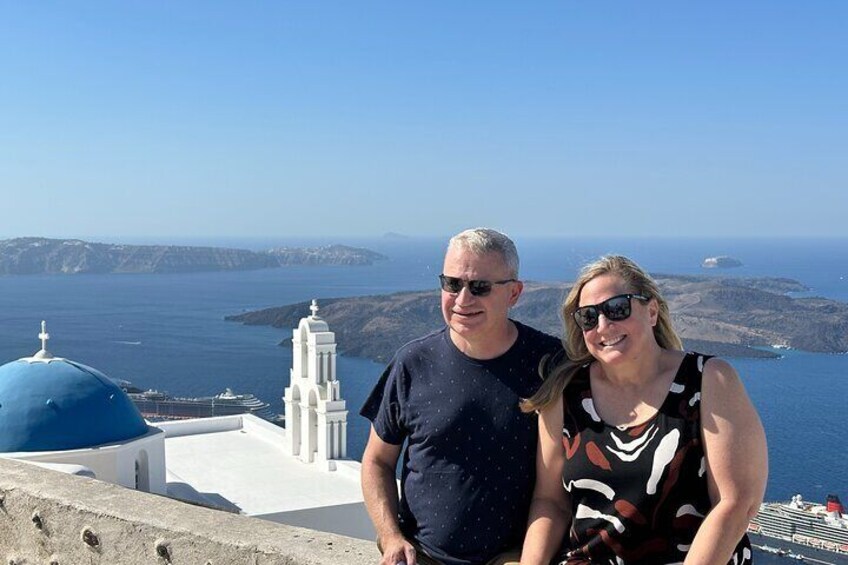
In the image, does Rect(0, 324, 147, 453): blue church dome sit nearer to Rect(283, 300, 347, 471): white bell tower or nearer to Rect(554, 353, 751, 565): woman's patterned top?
Rect(283, 300, 347, 471): white bell tower

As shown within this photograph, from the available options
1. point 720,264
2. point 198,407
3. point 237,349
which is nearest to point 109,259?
point 237,349

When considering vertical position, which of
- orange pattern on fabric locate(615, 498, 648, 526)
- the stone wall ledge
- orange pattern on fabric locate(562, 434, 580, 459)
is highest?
orange pattern on fabric locate(562, 434, 580, 459)

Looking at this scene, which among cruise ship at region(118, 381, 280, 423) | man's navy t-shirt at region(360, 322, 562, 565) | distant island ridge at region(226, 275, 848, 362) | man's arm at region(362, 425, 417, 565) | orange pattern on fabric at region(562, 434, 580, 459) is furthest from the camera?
distant island ridge at region(226, 275, 848, 362)

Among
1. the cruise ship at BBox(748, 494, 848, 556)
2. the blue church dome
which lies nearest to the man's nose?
the blue church dome

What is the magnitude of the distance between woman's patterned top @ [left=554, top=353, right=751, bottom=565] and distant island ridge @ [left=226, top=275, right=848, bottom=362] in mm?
55909

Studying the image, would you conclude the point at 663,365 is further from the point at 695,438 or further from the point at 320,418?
the point at 320,418

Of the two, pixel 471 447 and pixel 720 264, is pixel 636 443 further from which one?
pixel 720 264

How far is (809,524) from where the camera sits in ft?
95.9

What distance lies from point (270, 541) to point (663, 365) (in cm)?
113

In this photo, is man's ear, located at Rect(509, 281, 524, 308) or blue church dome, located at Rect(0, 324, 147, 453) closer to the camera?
man's ear, located at Rect(509, 281, 524, 308)

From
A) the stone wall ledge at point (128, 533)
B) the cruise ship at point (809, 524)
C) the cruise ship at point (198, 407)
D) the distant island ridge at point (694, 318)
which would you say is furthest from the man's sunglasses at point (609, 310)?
the distant island ridge at point (694, 318)

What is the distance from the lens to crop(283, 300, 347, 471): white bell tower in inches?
522

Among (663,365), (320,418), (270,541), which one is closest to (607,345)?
(663,365)

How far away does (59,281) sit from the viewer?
366 feet
